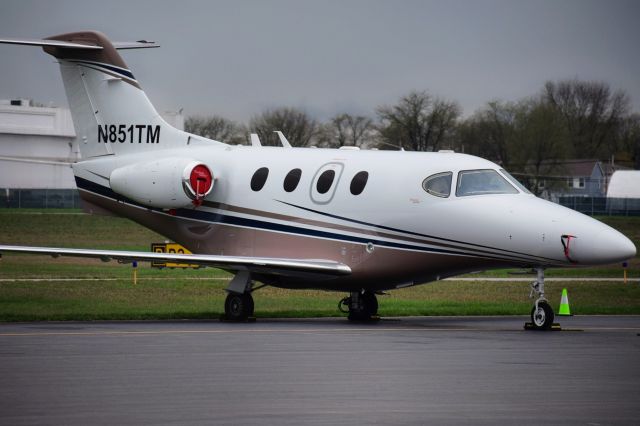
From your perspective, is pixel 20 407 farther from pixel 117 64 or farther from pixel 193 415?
→ pixel 117 64

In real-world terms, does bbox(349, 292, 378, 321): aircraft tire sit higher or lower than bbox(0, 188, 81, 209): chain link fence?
lower

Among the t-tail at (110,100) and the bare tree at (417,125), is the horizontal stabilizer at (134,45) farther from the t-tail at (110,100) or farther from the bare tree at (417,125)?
the bare tree at (417,125)

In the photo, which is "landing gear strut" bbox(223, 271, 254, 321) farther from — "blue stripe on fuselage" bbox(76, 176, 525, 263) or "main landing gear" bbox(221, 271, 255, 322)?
"blue stripe on fuselage" bbox(76, 176, 525, 263)

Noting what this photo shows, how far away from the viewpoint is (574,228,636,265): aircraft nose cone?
1984cm

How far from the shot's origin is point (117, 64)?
26359 millimetres

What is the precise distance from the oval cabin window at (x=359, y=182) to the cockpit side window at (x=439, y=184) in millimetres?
1346

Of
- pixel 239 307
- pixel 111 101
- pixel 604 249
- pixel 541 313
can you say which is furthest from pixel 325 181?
pixel 604 249

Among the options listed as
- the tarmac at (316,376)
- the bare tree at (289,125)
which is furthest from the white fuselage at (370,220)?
the bare tree at (289,125)

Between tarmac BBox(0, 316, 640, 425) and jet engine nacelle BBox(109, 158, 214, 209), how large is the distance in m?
4.71

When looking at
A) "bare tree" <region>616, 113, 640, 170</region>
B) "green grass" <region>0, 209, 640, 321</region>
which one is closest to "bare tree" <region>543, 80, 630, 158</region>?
"bare tree" <region>616, 113, 640, 170</region>

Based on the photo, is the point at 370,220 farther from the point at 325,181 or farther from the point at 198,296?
the point at 198,296

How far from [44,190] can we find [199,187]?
60.0 metres

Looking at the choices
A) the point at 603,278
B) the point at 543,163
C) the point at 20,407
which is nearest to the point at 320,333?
the point at 20,407

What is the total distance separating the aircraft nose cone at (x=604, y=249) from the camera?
1984cm
